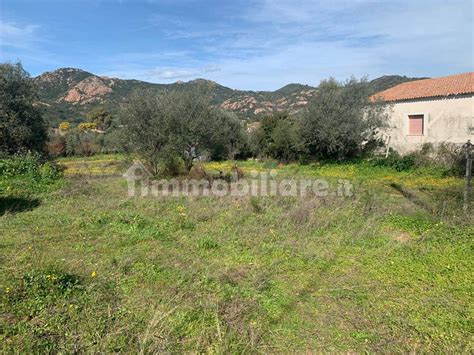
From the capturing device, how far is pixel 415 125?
20172 millimetres

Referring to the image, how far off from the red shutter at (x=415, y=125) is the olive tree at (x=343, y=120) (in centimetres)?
145

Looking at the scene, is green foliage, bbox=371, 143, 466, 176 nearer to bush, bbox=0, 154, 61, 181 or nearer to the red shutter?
the red shutter

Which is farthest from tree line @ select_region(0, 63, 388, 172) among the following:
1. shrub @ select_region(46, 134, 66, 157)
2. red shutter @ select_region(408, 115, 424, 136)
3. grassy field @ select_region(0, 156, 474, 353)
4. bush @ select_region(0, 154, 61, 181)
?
grassy field @ select_region(0, 156, 474, 353)

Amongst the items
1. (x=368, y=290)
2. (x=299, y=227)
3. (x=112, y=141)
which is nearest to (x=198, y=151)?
(x=112, y=141)

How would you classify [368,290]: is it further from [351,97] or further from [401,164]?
[351,97]

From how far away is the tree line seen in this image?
1243cm

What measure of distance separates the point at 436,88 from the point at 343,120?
624 cm

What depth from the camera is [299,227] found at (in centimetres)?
688

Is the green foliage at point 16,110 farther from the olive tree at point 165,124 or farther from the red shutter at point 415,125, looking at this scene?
the red shutter at point 415,125

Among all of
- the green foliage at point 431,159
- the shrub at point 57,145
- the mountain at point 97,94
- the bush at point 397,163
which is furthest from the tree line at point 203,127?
the mountain at point 97,94

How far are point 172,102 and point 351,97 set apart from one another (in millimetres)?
11387

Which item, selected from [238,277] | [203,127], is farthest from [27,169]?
[238,277]

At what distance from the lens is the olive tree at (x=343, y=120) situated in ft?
61.0

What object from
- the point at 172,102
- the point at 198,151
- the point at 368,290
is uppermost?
the point at 172,102
